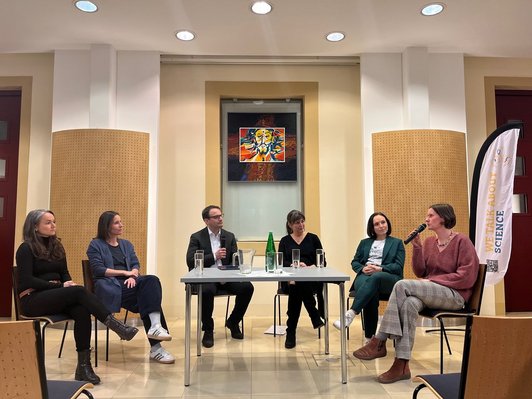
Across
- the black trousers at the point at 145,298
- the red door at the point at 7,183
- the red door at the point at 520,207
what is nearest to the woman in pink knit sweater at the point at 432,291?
the black trousers at the point at 145,298

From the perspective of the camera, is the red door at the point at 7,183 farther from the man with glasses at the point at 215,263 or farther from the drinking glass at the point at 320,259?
the drinking glass at the point at 320,259

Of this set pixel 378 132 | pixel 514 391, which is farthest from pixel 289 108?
pixel 514 391

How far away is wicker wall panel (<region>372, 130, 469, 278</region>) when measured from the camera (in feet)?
15.0

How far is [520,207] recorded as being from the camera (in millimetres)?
5195

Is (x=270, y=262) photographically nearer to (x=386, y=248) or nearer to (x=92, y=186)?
(x=386, y=248)

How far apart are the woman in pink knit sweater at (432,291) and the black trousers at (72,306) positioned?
195 centimetres

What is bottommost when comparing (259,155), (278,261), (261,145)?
(278,261)

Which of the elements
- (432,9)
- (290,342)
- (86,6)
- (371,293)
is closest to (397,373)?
(371,293)

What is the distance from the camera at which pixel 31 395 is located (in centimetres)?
136

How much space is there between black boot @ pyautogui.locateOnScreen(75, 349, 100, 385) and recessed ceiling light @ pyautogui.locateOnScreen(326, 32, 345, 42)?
3.77 metres

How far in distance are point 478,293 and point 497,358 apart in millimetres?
1751

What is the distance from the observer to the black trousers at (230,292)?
3.78 m

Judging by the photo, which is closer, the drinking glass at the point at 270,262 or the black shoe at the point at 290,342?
the drinking glass at the point at 270,262

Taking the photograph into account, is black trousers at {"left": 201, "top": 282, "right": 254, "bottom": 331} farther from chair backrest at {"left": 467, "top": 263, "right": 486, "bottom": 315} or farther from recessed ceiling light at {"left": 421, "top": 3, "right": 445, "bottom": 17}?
recessed ceiling light at {"left": 421, "top": 3, "right": 445, "bottom": 17}
